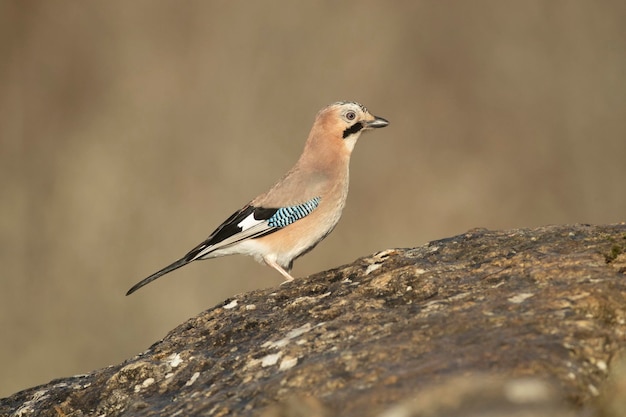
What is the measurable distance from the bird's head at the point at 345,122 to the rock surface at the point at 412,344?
3.79m

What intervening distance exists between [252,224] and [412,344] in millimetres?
4565

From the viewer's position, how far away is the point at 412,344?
400 cm

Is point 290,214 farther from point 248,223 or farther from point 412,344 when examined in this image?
point 412,344

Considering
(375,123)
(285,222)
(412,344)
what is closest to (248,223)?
(285,222)

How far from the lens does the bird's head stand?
934cm

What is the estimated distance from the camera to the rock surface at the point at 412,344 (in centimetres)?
357

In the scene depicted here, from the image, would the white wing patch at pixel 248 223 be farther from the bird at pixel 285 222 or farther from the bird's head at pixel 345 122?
the bird's head at pixel 345 122

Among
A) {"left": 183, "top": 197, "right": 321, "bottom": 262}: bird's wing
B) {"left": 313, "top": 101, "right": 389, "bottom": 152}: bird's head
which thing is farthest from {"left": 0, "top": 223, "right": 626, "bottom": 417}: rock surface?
{"left": 313, "top": 101, "right": 389, "bottom": 152}: bird's head

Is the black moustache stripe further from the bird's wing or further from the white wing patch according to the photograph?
the white wing patch

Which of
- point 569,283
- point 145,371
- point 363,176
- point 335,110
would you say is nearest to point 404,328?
point 569,283

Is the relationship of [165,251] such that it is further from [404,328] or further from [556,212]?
[404,328]

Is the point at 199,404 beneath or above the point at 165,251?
beneath

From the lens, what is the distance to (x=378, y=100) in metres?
14.2

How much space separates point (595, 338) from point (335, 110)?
5875 mm
